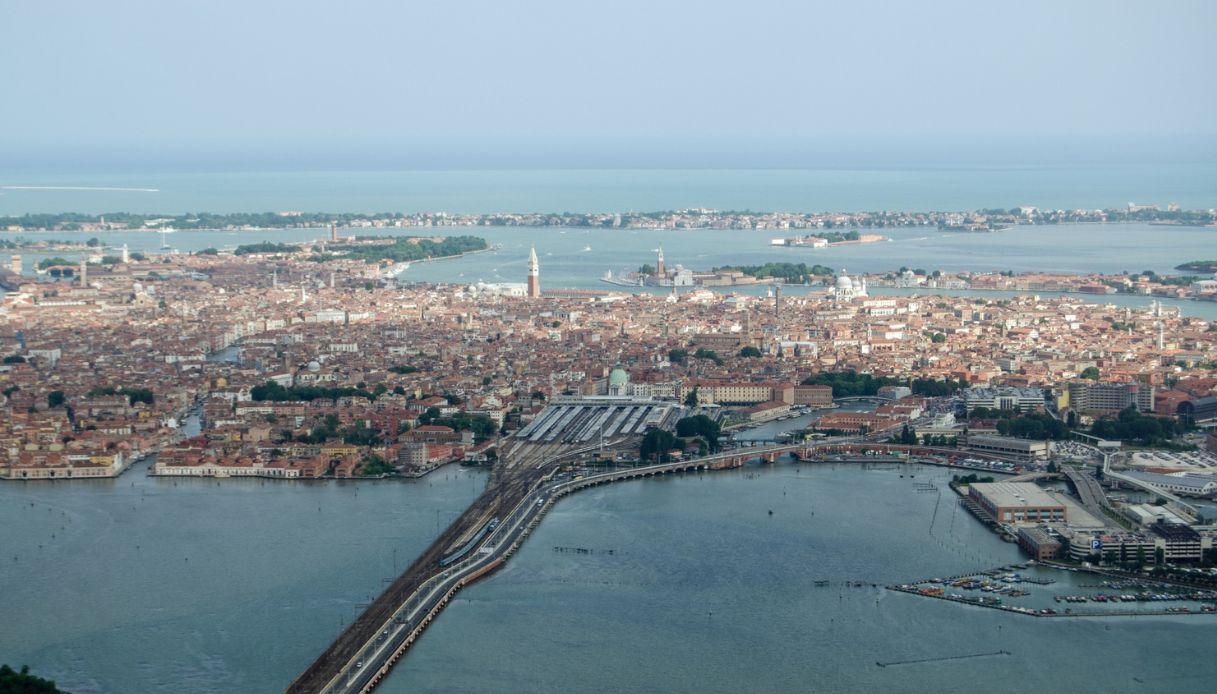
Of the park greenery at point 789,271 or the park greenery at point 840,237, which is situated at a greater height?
the park greenery at point 840,237

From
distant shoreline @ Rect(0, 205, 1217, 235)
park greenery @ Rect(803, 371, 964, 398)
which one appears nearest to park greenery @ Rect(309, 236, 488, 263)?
distant shoreline @ Rect(0, 205, 1217, 235)

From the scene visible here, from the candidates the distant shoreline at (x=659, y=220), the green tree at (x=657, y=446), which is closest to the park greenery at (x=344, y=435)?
the green tree at (x=657, y=446)

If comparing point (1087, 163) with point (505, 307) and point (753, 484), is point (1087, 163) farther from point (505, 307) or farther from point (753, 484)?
point (753, 484)

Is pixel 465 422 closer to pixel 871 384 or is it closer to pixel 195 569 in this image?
pixel 871 384

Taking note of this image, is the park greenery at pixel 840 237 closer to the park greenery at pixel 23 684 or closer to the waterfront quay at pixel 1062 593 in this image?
the waterfront quay at pixel 1062 593

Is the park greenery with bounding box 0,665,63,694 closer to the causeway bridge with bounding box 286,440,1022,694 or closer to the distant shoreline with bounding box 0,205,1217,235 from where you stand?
the causeway bridge with bounding box 286,440,1022,694

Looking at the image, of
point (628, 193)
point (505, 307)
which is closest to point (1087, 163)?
point (628, 193)
